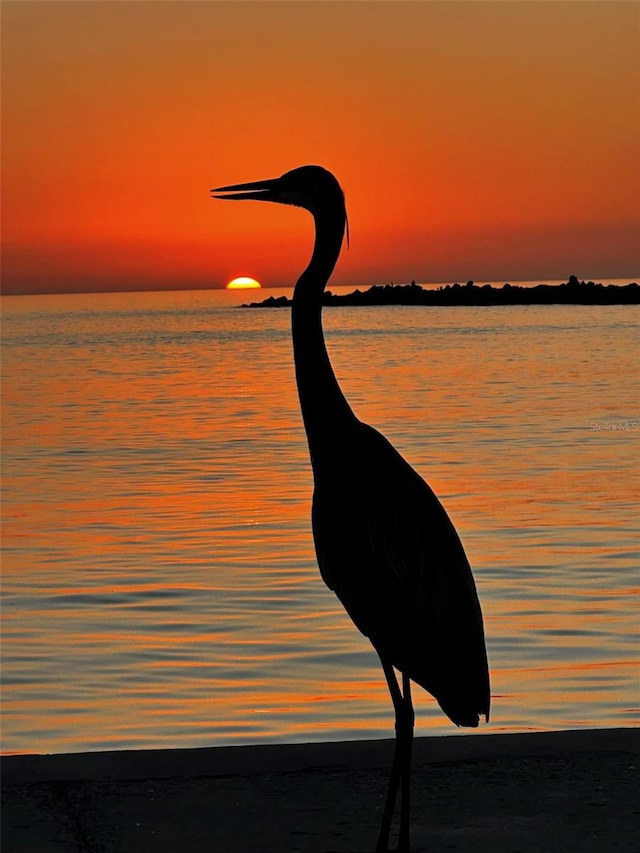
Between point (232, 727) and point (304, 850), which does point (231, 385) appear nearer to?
point (232, 727)

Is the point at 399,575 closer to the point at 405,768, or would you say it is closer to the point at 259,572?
the point at 405,768

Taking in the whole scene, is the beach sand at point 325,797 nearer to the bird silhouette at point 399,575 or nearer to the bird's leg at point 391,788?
the bird's leg at point 391,788

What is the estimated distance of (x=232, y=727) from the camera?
9.02 meters

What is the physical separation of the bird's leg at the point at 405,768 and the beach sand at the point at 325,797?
0.14 metres

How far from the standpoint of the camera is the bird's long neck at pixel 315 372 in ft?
19.3

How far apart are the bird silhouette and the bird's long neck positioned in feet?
0.05

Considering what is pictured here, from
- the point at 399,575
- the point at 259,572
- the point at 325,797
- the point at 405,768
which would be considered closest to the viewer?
the point at 405,768

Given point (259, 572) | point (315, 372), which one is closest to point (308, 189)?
point (315, 372)

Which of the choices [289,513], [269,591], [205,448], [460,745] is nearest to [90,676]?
[269,591]

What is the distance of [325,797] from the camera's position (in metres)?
5.89

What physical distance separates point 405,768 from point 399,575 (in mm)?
693

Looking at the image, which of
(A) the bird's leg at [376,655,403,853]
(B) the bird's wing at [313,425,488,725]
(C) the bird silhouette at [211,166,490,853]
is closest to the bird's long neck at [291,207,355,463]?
(C) the bird silhouette at [211,166,490,853]

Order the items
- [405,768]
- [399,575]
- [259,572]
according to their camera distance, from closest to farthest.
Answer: [405,768] < [399,575] < [259,572]

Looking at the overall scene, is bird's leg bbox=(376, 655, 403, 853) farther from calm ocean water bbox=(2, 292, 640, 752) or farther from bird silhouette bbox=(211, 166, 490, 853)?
calm ocean water bbox=(2, 292, 640, 752)
